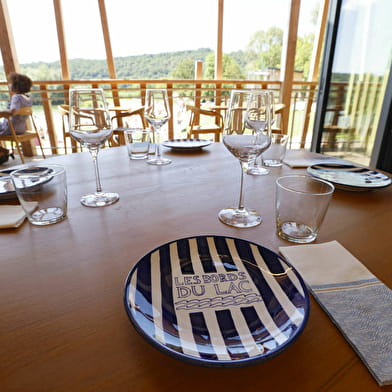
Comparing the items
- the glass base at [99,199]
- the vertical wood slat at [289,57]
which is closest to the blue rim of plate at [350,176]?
the glass base at [99,199]

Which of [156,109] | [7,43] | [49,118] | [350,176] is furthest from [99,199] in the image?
[7,43]

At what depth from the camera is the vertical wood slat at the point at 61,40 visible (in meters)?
4.39

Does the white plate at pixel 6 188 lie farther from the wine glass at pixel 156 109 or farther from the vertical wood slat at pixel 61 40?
the vertical wood slat at pixel 61 40

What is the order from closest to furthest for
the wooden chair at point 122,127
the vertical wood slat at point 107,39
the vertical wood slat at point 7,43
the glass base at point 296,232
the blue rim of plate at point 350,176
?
the glass base at point 296,232 → the blue rim of plate at point 350,176 → the wooden chair at point 122,127 → the vertical wood slat at point 7,43 → the vertical wood slat at point 107,39

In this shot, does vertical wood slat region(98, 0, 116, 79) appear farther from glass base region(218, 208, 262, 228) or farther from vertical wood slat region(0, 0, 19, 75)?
glass base region(218, 208, 262, 228)

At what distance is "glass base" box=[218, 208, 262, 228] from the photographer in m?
0.73

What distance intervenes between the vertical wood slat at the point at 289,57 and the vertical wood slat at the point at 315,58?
23.1 inches

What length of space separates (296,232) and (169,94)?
4.13m

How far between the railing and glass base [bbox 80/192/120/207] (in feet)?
11.5

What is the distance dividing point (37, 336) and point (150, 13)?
548cm

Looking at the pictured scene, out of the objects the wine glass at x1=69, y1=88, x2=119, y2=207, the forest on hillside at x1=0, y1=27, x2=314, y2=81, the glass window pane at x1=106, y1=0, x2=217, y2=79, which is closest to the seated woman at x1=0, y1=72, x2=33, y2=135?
the forest on hillside at x1=0, y1=27, x2=314, y2=81

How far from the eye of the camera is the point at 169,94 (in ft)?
14.5

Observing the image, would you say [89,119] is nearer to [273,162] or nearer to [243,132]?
[243,132]

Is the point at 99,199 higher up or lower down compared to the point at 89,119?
lower down
